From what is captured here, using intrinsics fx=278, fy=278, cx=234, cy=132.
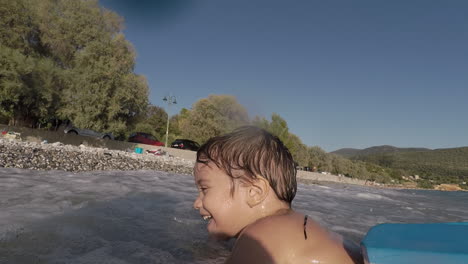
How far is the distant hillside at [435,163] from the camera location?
68.1 m

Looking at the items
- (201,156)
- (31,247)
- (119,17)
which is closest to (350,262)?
(201,156)

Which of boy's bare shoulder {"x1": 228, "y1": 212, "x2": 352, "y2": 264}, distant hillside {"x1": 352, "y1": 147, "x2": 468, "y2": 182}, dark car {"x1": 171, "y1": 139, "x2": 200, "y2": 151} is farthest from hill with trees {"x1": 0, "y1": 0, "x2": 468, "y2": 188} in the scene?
distant hillside {"x1": 352, "y1": 147, "x2": 468, "y2": 182}

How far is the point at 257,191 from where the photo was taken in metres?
1.35

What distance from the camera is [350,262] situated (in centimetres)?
122

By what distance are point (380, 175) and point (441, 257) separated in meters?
70.9

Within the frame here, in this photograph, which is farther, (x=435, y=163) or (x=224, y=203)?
(x=435, y=163)

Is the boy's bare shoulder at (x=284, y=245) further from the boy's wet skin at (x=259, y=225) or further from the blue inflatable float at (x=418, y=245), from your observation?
the blue inflatable float at (x=418, y=245)

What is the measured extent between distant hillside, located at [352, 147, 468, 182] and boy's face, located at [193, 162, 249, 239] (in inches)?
3033

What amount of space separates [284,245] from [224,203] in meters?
0.38

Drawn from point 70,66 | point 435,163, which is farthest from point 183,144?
point 435,163

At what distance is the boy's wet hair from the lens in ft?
4.42

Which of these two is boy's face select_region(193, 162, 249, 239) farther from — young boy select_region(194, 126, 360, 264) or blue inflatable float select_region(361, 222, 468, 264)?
blue inflatable float select_region(361, 222, 468, 264)

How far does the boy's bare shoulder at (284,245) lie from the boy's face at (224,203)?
0.20m

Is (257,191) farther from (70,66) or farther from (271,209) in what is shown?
(70,66)
